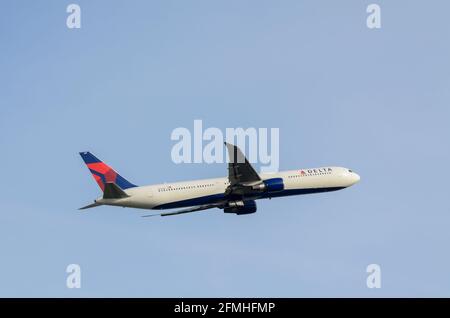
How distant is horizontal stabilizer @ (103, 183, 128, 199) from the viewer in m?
75.3

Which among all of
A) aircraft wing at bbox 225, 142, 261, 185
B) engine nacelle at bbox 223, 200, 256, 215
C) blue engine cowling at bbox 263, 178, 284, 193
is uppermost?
aircraft wing at bbox 225, 142, 261, 185

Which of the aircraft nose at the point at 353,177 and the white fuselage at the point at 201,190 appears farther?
the aircraft nose at the point at 353,177

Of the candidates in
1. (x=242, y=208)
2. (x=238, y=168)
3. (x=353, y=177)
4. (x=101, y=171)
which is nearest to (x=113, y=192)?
(x=101, y=171)

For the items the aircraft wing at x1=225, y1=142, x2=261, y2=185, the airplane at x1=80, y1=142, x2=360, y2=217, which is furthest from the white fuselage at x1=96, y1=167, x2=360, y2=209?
the aircraft wing at x1=225, y1=142, x2=261, y2=185

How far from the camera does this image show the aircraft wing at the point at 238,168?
75188 mm

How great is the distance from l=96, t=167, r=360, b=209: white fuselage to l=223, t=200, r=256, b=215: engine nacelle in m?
2.01

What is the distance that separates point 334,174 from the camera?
85.4 meters

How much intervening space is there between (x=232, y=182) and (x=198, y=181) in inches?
163

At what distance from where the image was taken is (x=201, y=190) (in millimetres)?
79875

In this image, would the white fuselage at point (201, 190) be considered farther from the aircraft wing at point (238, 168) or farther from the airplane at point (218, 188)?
the aircraft wing at point (238, 168)

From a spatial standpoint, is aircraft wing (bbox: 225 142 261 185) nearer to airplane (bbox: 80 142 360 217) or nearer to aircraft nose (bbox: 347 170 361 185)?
airplane (bbox: 80 142 360 217)

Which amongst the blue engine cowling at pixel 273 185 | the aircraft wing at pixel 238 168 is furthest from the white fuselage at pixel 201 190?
the aircraft wing at pixel 238 168

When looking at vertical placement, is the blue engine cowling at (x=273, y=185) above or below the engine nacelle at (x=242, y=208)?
above

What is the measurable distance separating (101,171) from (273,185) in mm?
18005
